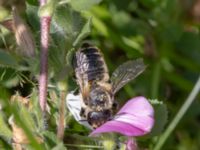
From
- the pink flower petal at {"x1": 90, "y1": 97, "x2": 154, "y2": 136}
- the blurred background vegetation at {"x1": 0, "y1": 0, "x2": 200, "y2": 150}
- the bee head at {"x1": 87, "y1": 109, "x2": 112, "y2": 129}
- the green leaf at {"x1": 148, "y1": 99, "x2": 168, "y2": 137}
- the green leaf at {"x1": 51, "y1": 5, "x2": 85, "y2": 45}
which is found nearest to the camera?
the pink flower petal at {"x1": 90, "y1": 97, "x2": 154, "y2": 136}

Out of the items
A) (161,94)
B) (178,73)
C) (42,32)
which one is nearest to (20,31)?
(42,32)

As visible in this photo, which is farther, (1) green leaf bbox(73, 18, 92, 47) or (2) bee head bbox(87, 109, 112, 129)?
(1) green leaf bbox(73, 18, 92, 47)

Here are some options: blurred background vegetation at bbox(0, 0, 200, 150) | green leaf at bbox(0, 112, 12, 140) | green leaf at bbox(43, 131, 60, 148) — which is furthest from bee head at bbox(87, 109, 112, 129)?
blurred background vegetation at bbox(0, 0, 200, 150)

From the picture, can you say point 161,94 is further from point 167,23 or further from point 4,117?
point 4,117

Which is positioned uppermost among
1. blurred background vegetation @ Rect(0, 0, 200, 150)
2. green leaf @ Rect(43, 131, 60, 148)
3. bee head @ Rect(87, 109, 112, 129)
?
bee head @ Rect(87, 109, 112, 129)

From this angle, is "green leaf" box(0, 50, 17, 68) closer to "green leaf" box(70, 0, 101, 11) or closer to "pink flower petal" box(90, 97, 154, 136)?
"green leaf" box(70, 0, 101, 11)

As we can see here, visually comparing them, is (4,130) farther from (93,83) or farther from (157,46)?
(157,46)

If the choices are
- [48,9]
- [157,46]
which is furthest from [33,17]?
[157,46]

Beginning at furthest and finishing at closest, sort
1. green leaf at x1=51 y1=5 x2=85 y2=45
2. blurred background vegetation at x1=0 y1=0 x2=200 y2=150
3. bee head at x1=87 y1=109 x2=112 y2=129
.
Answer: blurred background vegetation at x1=0 y1=0 x2=200 y2=150 < green leaf at x1=51 y1=5 x2=85 y2=45 < bee head at x1=87 y1=109 x2=112 y2=129
